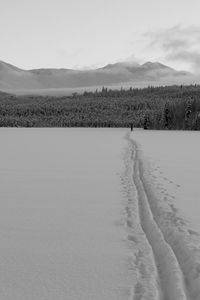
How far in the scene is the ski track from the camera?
16.2 ft

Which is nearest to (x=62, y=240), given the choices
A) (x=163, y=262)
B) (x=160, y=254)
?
(x=160, y=254)

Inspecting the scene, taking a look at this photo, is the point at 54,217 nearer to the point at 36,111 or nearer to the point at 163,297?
the point at 163,297

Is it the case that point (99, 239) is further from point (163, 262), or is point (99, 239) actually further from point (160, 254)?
point (163, 262)

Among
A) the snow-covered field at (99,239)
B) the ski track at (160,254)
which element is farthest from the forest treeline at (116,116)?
the ski track at (160,254)

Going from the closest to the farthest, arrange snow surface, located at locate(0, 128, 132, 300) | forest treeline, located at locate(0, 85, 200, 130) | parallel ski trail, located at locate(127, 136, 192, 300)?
parallel ski trail, located at locate(127, 136, 192, 300) < snow surface, located at locate(0, 128, 132, 300) < forest treeline, located at locate(0, 85, 200, 130)

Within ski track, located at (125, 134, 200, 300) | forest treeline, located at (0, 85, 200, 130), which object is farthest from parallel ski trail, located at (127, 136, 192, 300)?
forest treeline, located at (0, 85, 200, 130)

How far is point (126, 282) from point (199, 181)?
9.61 m

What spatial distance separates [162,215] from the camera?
348 inches

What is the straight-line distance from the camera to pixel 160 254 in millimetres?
6281

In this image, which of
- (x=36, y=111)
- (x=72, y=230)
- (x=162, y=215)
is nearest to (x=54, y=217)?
(x=72, y=230)

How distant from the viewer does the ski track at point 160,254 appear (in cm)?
495

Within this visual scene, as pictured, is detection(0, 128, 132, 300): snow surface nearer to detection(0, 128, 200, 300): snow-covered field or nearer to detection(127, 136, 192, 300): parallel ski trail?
detection(0, 128, 200, 300): snow-covered field

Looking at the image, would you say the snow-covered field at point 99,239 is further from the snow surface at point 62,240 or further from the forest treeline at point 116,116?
the forest treeline at point 116,116

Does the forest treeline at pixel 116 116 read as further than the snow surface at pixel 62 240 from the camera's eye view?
Yes
